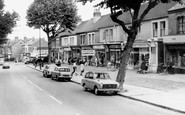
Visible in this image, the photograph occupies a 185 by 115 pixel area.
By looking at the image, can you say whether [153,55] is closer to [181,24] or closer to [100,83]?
[181,24]

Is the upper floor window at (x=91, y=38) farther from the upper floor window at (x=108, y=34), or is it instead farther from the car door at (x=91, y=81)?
the car door at (x=91, y=81)

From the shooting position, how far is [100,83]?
1634 centimetres

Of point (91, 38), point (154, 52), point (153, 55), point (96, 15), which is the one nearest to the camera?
point (154, 52)

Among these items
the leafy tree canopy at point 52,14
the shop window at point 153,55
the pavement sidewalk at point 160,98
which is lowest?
the pavement sidewalk at point 160,98

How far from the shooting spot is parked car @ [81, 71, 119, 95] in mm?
16344

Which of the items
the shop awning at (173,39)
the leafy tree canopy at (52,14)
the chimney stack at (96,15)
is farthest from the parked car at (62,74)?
the chimney stack at (96,15)

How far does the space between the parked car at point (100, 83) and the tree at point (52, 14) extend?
26547 mm

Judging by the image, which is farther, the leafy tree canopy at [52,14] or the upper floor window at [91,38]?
the upper floor window at [91,38]

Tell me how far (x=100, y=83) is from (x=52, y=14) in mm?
28797

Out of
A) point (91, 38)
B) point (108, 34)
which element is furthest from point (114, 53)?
point (91, 38)

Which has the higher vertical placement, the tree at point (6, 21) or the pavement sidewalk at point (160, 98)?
the tree at point (6, 21)

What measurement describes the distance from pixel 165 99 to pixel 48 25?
35606mm

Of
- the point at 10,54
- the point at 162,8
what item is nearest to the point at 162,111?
the point at 162,8

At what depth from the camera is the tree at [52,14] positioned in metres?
42.7
